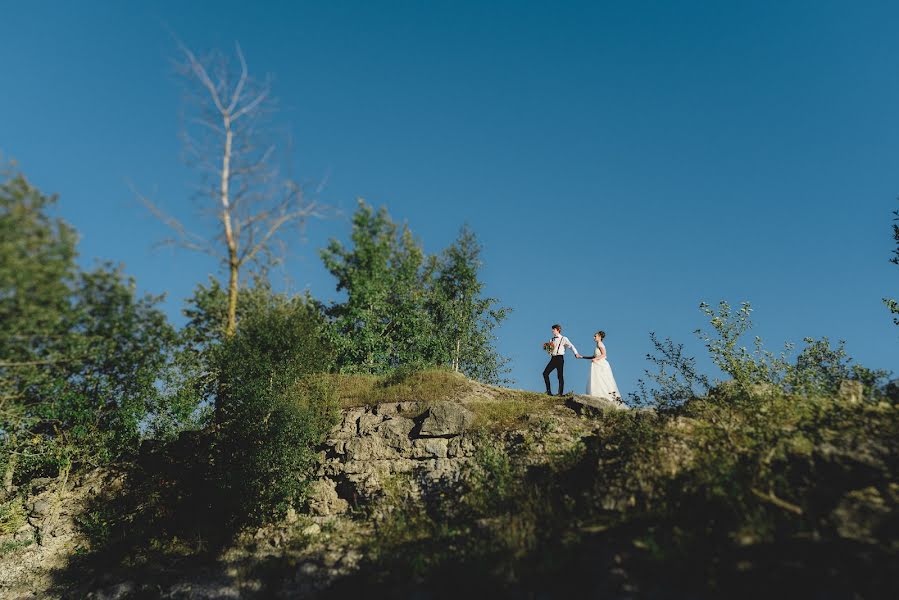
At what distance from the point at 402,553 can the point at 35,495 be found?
48.9 feet

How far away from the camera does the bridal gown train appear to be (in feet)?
61.4

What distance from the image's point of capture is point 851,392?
10547 mm

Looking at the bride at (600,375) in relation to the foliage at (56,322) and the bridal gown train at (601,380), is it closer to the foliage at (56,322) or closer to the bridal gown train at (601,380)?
the bridal gown train at (601,380)

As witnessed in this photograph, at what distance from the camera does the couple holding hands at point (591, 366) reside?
1888 cm

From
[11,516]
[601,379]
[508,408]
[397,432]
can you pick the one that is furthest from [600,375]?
[11,516]

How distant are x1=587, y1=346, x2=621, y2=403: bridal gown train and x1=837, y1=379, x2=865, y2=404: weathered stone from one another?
810 cm

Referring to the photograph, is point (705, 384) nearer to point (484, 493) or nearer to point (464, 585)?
point (484, 493)

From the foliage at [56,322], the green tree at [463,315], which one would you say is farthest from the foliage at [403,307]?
the foliage at [56,322]

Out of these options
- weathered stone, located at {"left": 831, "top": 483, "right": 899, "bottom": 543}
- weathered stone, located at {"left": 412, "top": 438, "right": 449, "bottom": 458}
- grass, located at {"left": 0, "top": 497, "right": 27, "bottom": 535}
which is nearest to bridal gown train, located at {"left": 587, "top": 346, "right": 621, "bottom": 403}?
weathered stone, located at {"left": 412, "top": 438, "right": 449, "bottom": 458}

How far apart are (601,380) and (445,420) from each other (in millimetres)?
7028

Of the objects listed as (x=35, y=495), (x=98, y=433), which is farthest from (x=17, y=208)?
(x=35, y=495)

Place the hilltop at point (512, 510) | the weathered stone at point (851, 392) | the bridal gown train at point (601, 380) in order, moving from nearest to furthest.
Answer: the hilltop at point (512, 510) < the weathered stone at point (851, 392) < the bridal gown train at point (601, 380)

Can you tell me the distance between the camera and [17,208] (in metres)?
8.73

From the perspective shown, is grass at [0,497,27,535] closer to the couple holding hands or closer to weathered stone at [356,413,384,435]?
weathered stone at [356,413,384,435]
